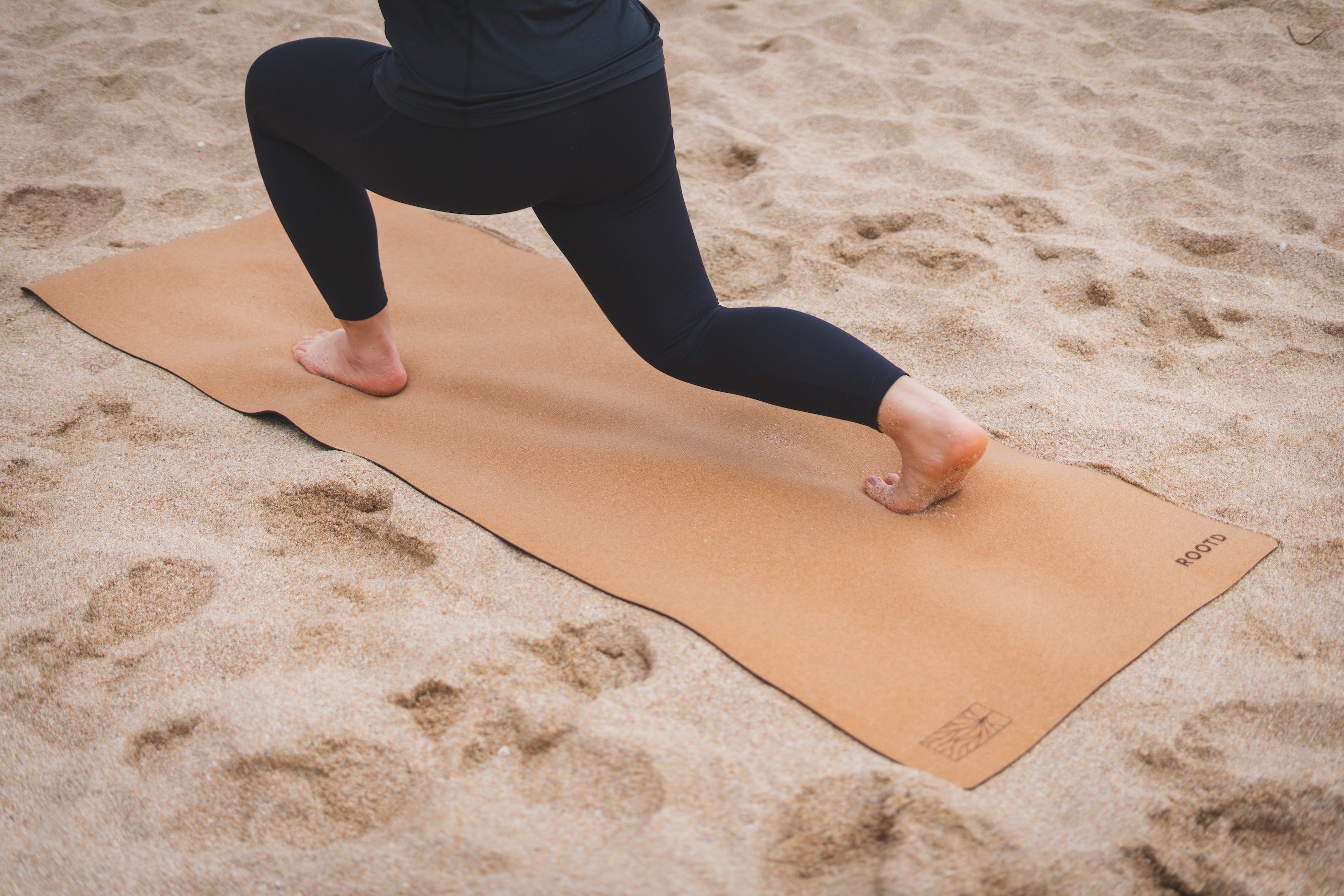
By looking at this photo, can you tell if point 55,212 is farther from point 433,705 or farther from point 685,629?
point 685,629

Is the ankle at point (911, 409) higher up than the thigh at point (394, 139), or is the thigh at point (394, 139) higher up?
the thigh at point (394, 139)

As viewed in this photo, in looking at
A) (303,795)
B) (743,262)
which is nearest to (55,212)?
(743,262)

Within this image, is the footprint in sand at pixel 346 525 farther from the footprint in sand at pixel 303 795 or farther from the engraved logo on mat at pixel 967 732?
the engraved logo on mat at pixel 967 732

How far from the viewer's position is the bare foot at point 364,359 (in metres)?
1.70

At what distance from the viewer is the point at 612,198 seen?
131cm

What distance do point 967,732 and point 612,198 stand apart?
0.86m

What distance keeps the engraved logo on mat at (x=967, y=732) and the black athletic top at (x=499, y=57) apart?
2.97 ft

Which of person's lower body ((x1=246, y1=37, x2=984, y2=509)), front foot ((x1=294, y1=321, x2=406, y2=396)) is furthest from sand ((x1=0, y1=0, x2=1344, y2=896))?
person's lower body ((x1=246, y1=37, x2=984, y2=509))

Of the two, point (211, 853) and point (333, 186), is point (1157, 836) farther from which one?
point (333, 186)

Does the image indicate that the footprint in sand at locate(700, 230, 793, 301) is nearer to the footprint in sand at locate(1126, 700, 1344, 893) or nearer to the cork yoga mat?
the cork yoga mat

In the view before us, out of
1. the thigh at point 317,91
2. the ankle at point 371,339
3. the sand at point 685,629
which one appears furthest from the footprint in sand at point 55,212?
the thigh at point 317,91

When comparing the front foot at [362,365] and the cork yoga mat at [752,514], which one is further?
the front foot at [362,365]

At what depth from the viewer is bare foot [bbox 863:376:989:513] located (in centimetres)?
131

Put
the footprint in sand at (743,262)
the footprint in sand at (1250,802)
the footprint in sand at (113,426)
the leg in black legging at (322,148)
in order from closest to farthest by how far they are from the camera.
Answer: the footprint in sand at (1250,802), the leg in black legging at (322,148), the footprint in sand at (113,426), the footprint in sand at (743,262)
